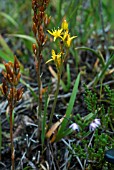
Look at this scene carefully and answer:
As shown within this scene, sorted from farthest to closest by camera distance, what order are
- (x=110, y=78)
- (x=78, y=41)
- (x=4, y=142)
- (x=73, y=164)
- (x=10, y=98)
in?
(x=78, y=41), (x=110, y=78), (x=4, y=142), (x=73, y=164), (x=10, y=98)

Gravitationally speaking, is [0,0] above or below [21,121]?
above

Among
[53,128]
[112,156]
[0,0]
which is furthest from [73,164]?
[0,0]

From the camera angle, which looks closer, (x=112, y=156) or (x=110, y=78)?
(x=112, y=156)

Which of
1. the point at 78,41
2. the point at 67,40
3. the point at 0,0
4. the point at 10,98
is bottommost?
the point at 10,98

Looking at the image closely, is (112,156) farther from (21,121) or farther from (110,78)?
(110,78)

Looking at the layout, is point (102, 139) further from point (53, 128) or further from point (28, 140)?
point (28, 140)

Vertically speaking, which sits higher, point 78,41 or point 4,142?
point 78,41

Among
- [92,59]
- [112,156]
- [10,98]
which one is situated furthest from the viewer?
[92,59]

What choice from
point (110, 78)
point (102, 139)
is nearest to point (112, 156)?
point (102, 139)

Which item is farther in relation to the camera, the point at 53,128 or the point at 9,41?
Result: the point at 9,41
